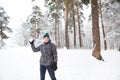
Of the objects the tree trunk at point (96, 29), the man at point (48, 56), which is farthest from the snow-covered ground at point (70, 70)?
the man at point (48, 56)

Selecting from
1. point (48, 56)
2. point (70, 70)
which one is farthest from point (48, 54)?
point (70, 70)

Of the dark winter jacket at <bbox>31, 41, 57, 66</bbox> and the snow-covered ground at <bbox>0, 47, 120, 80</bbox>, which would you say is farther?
the snow-covered ground at <bbox>0, 47, 120, 80</bbox>

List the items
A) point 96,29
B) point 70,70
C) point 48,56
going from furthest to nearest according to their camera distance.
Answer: point 96,29 < point 70,70 < point 48,56

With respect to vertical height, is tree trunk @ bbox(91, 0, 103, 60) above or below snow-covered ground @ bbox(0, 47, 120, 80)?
above

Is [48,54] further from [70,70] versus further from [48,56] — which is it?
[70,70]

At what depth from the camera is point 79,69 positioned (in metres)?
12.5

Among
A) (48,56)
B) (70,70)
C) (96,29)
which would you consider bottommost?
(70,70)

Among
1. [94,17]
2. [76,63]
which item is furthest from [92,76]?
[94,17]

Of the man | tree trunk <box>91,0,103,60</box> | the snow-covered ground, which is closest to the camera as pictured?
the man

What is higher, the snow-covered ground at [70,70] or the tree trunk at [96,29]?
the tree trunk at [96,29]

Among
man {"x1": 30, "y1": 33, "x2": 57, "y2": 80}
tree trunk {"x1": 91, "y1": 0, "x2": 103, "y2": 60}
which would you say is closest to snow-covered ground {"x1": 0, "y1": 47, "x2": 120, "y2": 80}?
tree trunk {"x1": 91, "y1": 0, "x2": 103, "y2": 60}

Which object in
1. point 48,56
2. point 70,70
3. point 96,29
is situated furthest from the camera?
point 96,29

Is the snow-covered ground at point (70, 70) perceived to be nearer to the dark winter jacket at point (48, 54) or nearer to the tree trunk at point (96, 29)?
the tree trunk at point (96, 29)

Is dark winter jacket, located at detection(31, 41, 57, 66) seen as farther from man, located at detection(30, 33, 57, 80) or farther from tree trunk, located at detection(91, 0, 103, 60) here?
tree trunk, located at detection(91, 0, 103, 60)
